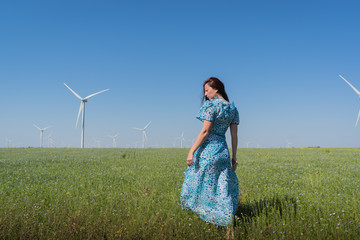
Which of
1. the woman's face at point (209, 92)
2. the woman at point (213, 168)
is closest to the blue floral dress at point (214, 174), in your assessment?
the woman at point (213, 168)

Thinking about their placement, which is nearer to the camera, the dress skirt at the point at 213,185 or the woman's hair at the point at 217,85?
the dress skirt at the point at 213,185

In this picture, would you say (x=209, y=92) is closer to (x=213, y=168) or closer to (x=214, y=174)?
(x=213, y=168)

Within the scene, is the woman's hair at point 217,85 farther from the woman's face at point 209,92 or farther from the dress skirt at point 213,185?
the dress skirt at point 213,185

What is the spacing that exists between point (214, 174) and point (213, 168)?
119 millimetres

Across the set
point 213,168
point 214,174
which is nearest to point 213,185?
point 214,174

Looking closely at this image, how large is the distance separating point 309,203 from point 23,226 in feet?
20.3

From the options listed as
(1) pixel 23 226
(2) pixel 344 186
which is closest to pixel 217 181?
(1) pixel 23 226

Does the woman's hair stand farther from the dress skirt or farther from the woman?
the dress skirt

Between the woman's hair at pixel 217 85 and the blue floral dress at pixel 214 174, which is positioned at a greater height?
the woman's hair at pixel 217 85

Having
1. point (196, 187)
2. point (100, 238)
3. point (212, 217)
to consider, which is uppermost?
point (196, 187)

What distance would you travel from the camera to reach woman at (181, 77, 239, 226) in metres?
5.08

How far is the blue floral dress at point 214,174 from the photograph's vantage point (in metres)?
5.07

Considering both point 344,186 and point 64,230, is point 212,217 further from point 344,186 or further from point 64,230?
point 344,186

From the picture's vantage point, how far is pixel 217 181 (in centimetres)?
521
